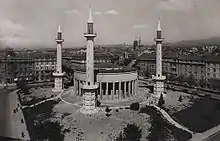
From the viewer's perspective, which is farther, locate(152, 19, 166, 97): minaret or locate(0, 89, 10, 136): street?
locate(152, 19, 166, 97): minaret

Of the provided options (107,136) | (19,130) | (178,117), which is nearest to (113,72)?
(178,117)

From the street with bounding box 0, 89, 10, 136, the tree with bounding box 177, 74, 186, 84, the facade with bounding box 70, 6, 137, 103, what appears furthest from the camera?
the tree with bounding box 177, 74, 186, 84

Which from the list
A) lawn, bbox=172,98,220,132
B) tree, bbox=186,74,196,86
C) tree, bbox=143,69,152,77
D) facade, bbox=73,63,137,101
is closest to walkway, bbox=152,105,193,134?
lawn, bbox=172,98,220,132

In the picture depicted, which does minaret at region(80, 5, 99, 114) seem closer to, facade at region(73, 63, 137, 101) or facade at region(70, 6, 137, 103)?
facade at region(70, 6, 137, 103)

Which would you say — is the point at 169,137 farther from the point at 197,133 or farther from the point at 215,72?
the point at 215,72

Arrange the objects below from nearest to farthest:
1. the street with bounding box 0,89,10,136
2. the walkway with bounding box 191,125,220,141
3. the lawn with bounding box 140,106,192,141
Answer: the street with bounding box 0,89,10,136
the lawn with bounding box 140,106,192,141
the walkway with bounding box 191,125,220,141

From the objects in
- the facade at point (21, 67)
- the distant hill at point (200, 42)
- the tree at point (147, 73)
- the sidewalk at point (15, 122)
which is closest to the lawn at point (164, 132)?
the distant hill at point (200, 42)
